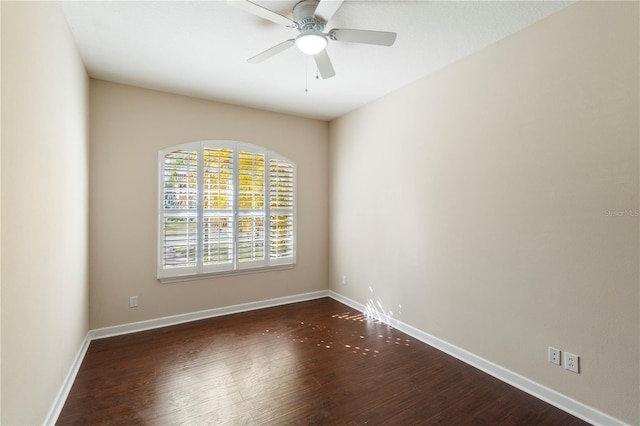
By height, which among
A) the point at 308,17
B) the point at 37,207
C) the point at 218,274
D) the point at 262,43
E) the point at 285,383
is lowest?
the point at 285,383

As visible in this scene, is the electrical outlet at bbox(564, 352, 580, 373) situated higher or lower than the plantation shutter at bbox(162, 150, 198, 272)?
lower

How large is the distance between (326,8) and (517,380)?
301 centimetres

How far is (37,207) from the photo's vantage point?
1.63 metres

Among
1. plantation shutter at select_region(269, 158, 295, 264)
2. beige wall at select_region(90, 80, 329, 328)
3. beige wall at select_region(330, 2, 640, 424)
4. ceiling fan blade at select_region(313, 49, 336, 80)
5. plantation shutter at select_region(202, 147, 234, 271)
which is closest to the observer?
beige wall at select_region(330, 2, 640, 424)

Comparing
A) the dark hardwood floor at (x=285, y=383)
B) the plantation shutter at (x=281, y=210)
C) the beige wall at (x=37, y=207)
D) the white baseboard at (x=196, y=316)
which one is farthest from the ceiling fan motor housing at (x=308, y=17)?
the white baseboard at (x=196, y=316)

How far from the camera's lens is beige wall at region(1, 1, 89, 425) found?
1.30 m

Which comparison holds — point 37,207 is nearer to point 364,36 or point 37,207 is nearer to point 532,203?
point 364,36

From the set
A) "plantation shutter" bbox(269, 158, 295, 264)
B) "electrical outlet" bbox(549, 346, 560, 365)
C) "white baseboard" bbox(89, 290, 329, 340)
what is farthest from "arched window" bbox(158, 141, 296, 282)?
"electrical outlet" bbox(549, 346, 560, 365)

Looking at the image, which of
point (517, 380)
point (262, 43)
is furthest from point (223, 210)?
point (517, 380)

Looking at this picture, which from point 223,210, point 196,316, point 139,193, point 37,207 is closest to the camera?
point 37,207

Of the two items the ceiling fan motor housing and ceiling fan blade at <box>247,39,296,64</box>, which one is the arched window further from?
the ceiling fan motor housing

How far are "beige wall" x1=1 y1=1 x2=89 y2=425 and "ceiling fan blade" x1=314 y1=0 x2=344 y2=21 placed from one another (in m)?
1.49

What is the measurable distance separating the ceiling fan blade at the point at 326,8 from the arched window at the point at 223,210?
7.41ft

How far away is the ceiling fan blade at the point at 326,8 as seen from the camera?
1.77 m
